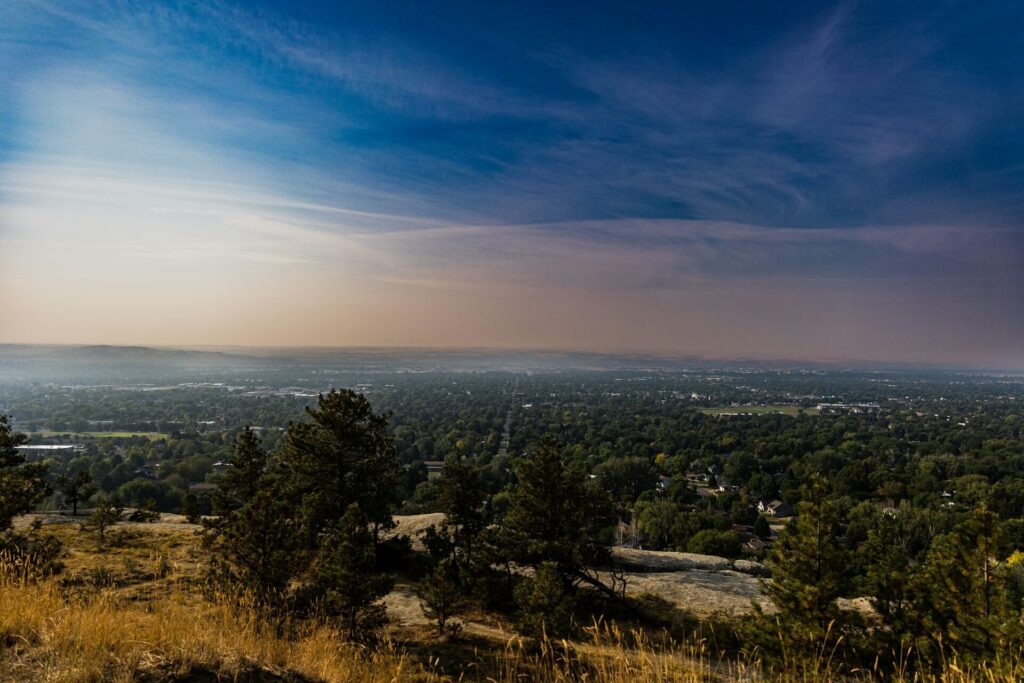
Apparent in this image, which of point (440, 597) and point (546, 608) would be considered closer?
point (546, 608)

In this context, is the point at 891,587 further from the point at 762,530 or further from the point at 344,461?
the point at 762,530

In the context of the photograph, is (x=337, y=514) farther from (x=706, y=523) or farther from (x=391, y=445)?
(x=706, y=523)

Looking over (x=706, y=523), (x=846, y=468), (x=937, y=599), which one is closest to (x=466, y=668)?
(x=937, y=599)

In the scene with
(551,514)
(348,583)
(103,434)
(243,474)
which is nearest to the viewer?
(348,583)

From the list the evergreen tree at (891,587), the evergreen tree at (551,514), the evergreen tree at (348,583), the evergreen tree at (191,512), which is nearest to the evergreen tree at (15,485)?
the evergreen tree at (348,583)

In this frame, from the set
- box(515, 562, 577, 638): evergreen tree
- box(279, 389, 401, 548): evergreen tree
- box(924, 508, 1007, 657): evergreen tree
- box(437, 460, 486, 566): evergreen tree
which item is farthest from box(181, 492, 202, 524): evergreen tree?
box(924, 508, 1007, 657): evergreen tree

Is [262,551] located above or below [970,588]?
above

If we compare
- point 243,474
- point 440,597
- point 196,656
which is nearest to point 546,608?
point 440,597
